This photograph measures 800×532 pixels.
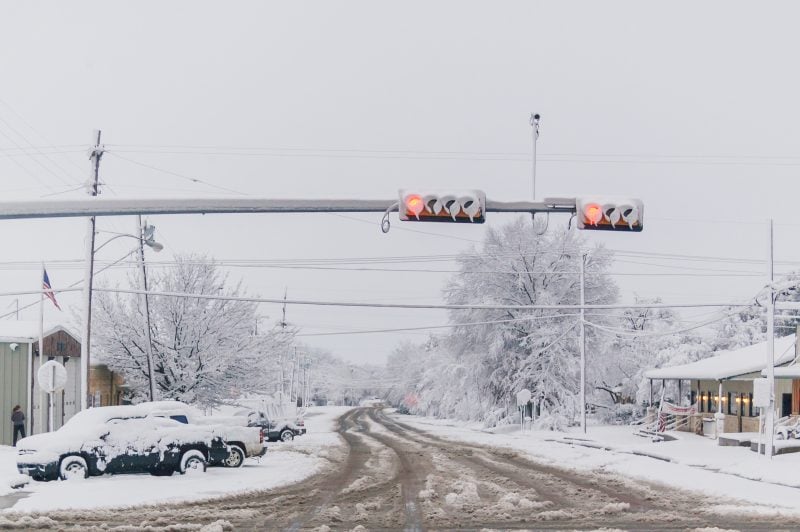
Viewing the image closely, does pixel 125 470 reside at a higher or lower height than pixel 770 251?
lower

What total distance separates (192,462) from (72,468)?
2.99m

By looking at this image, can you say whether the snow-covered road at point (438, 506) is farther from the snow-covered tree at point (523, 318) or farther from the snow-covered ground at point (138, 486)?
the snow-covered tree at point (523, 318)

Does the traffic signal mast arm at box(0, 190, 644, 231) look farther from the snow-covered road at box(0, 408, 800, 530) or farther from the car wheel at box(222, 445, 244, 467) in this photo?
the car wheel at box(222, 445, 244, 467)

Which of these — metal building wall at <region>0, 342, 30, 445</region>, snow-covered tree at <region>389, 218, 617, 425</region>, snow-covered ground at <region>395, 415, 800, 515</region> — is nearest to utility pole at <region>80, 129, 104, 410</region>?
metal building wall at <region>0, 342, 30, 445</region>

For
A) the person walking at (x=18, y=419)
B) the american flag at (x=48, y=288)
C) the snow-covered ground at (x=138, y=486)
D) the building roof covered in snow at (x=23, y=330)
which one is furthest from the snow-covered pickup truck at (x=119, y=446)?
the american flag at (x=48, y=288)

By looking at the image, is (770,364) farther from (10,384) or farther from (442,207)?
(10,384)

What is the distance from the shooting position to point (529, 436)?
159 ft

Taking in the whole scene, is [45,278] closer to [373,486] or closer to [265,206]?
[373,486]

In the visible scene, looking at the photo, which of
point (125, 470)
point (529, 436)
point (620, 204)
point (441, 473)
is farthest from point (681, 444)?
point (620, 204)

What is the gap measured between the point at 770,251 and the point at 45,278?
2538 cm

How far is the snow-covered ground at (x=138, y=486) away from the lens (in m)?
17.8

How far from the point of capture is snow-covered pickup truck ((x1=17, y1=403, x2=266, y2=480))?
837 inches

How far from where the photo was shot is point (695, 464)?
29312 millimetres

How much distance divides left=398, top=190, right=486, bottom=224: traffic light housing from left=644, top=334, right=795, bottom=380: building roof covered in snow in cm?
3172
